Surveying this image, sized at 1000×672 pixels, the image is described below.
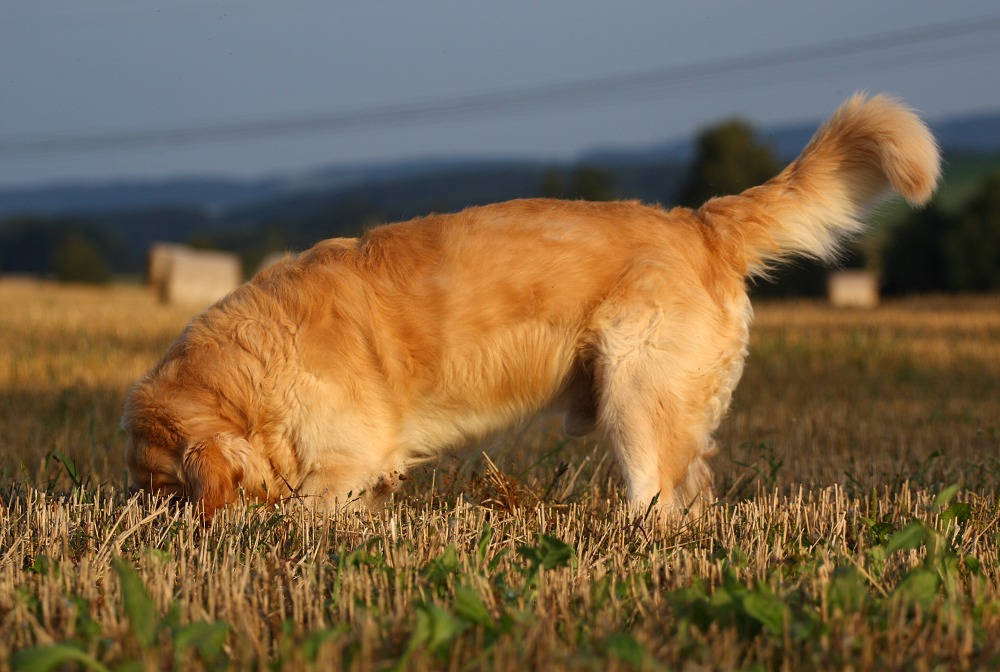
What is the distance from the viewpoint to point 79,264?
5666 centimetres

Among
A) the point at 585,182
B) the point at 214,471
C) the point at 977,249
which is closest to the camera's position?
the point at 214,471

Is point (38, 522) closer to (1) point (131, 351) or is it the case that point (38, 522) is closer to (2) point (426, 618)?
(2) point (426, 618)

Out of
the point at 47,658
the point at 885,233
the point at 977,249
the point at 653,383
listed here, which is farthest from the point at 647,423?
the point at 885,233


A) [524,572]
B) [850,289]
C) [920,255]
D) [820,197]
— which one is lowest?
[920,255]

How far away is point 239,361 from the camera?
3861 mm

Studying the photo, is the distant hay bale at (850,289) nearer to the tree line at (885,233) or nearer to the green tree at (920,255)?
the tree line at (885,233)

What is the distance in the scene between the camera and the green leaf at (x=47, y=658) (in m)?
2.10

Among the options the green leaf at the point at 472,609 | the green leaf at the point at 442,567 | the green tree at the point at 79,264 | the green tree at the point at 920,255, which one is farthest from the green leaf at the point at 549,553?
the green tree at the point at 79,264

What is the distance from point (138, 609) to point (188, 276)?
17.9 m

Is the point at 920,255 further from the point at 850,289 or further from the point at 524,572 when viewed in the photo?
the point at 524,572

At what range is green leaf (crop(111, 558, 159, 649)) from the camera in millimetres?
2287

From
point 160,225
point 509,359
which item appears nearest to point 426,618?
point 509,359

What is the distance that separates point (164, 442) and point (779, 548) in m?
2.20

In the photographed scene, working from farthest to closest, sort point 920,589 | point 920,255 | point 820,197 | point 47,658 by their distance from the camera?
point 920,255 → point 820,197 → point 920,589 → point 47,658
